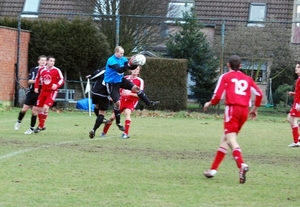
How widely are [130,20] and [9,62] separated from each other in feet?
19.8

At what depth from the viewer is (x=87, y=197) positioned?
8094 millimetres

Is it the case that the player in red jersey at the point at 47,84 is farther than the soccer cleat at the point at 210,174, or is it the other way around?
the player in red jersey at the point at 47,84

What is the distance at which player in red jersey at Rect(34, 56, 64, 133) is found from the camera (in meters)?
16.5

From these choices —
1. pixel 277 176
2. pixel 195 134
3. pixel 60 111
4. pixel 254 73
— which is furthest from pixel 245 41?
pixel 277 176

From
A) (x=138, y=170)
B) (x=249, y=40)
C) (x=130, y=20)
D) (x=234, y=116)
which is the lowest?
(x=138, y=170)

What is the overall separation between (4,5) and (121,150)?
29.7 metres

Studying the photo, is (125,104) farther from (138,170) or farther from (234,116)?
(234,116)

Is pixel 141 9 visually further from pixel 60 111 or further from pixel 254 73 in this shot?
pixel 60 111

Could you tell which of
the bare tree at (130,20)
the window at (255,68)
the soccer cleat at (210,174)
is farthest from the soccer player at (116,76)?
the window at (255,68)

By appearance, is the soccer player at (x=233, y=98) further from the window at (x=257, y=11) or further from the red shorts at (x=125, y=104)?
the window at (x=257, y=11)

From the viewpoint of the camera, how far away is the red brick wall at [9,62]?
87.5 ft

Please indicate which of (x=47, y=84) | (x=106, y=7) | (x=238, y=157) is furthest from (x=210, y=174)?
(x=106, y=7)

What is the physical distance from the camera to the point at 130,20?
1211 inches

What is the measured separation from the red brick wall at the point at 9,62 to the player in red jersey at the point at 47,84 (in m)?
10.3
